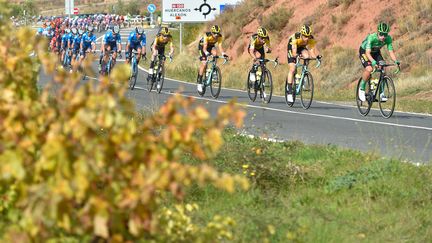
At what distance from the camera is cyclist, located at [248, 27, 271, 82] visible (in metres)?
21.4

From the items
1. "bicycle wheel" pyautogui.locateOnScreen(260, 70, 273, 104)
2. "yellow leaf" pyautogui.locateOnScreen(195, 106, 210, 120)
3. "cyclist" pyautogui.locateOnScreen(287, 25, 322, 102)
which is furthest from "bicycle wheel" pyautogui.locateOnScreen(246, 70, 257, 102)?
"yellow leaf" pyautogui.locateOnScreen(195, 106, 210, 120)

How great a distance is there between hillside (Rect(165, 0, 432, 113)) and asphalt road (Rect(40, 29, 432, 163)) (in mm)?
2362

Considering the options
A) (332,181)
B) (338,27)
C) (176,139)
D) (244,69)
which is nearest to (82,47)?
(244,69)

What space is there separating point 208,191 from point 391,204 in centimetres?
166

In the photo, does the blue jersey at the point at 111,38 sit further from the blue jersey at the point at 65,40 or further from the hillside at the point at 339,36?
the blue jersey at the point at 65,40

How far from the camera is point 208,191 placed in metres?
8.97

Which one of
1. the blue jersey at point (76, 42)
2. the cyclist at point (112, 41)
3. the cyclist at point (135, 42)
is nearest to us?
the cyclist at point (135, 42)

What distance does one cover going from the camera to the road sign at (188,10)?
46.2 meters

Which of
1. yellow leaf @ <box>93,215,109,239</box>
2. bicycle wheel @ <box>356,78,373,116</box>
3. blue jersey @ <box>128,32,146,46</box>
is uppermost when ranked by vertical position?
blue jersey @ <box>128,32,146,46</box>

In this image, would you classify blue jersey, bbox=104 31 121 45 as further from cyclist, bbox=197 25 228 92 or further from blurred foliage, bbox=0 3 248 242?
blurred foliage, bbox=0 3 248 242

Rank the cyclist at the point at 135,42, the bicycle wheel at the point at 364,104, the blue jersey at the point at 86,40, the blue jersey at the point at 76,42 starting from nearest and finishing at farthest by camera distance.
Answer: the bicycle wheel at the point at 364,104 < the cyclist at the point at 135,42 < the blue jersey at the point at 86,40 < the blue jersey at the point at 76,42

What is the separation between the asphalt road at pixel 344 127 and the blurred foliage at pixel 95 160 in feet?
24.1

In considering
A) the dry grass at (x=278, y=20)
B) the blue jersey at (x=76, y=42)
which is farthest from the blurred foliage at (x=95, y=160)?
the dry grass at (x=278, y=20)

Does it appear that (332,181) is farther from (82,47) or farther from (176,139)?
(82,47)
